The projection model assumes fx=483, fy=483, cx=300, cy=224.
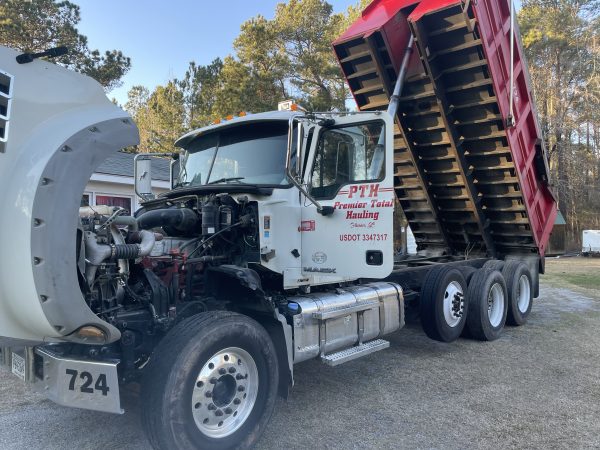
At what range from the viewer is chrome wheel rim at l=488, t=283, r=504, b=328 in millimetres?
7316

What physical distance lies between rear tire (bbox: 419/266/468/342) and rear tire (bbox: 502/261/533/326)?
4.36ft

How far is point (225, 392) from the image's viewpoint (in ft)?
12.0

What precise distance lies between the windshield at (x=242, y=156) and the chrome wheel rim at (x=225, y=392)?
5.68 ft

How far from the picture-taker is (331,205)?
4648 millimetres

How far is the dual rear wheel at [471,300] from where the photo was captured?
6402 millimetres

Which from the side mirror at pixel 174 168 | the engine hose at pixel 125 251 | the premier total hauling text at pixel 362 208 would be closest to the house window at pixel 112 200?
the side mirror at pixel 174 168

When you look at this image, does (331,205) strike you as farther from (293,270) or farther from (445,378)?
(445,378)

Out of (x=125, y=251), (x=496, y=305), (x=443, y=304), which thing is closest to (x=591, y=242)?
(x=496, y=305)

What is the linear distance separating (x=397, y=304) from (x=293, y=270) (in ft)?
5.21

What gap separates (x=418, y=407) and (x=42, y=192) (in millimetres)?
3651

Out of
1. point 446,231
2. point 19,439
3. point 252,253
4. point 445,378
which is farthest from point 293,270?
point 446,231

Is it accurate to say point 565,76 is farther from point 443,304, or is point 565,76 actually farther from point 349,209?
point 349,209

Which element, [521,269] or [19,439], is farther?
[521,269]

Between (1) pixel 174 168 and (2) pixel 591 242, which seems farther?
(2) pixel 591 242
